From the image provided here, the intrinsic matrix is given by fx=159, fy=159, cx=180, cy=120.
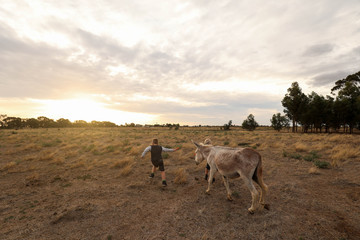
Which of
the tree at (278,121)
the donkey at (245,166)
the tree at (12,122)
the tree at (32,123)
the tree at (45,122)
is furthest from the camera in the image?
the tree at (45,122)

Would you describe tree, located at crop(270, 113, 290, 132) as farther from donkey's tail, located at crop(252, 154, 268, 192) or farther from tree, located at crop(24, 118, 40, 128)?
tree, located at crop(24, 118, 40, 128)

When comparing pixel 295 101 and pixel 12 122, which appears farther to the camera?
pixel 12 122

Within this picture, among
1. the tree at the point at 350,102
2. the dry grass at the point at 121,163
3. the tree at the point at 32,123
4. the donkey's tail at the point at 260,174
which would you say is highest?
the tree at the point at 350,102

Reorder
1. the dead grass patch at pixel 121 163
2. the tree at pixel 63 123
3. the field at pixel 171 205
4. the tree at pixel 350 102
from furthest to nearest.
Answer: the tree at pixel 63 123 < the tree at pixel 350 102 < the dead grass patch at pixel 121 163 < the field at pixel 171 205

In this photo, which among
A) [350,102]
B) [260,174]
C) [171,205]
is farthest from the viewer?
[350,102]

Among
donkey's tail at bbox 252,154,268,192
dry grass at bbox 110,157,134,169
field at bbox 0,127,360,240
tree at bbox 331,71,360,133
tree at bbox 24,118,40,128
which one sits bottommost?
field at bbox 0,127,360,240

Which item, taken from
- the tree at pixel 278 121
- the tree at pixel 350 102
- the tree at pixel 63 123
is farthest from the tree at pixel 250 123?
the tree at pixel 63 123

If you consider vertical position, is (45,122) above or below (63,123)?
above

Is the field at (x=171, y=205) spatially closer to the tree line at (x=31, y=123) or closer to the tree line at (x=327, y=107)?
the tree line at (x=327, y=107)

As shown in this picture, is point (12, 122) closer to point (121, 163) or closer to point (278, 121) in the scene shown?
point (121, 163)

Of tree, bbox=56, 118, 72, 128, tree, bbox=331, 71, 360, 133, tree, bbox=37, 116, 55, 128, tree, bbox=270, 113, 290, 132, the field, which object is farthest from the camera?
tree, bbox=56, 118, 72, 128

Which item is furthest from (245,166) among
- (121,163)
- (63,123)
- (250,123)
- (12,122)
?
(12,122)

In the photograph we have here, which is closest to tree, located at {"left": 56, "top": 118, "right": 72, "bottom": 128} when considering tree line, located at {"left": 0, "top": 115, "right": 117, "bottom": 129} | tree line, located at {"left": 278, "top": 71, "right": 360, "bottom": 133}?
tree line, located at {"left": 0, "top": 115, "right": 117, "bottom": 129}

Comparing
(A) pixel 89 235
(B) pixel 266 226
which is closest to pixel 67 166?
(A) pixel 89 235
